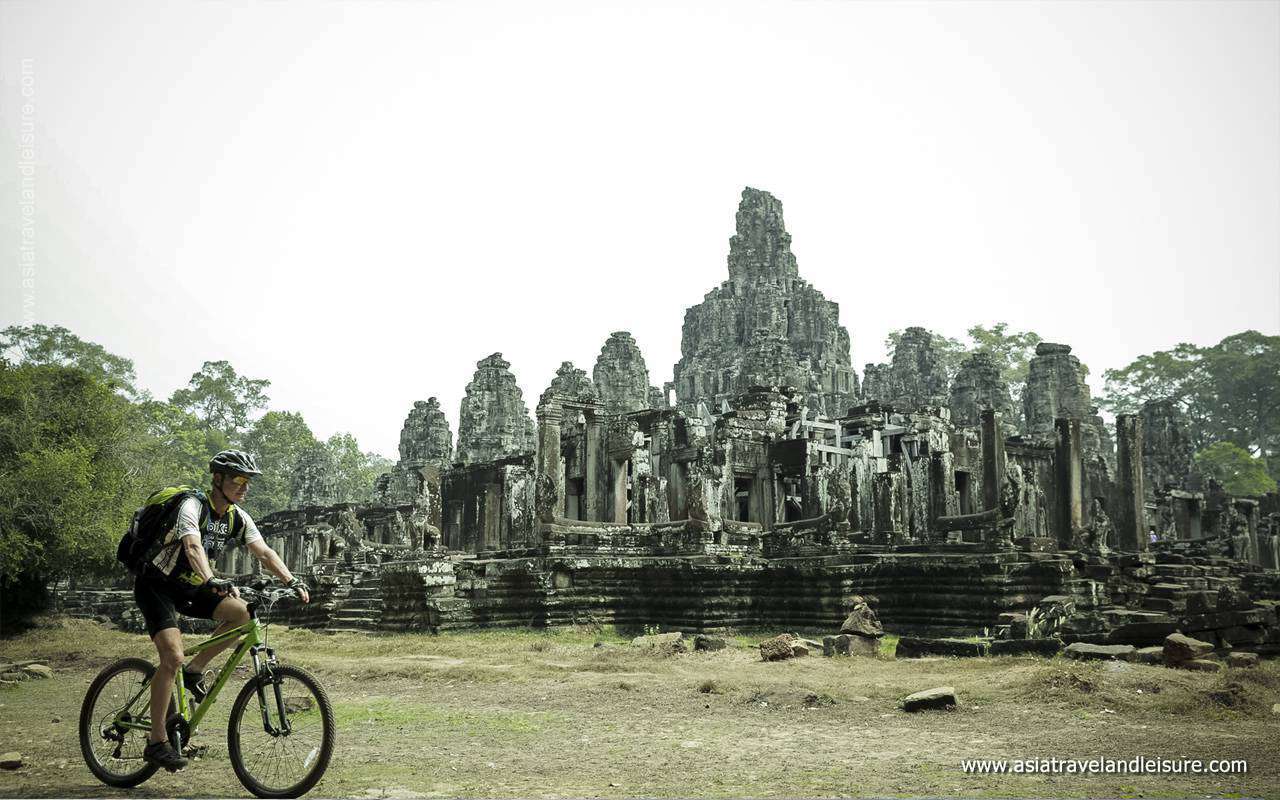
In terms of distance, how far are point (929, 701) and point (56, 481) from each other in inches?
701

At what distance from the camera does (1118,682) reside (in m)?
10.4

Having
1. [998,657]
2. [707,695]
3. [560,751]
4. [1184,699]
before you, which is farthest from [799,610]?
[560,751]

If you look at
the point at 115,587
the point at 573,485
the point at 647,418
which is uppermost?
the point at 647,418

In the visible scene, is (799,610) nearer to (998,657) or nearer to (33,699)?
(998,657)

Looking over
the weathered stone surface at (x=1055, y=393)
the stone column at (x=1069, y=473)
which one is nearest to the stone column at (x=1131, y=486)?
the stone column at (x=1069, y=473)

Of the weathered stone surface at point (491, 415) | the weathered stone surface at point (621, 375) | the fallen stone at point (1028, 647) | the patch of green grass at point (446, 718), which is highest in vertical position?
the weathered stone surface at point (621, 375)

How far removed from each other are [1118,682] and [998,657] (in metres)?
2.98

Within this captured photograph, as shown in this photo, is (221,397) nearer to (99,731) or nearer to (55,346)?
(55,346)

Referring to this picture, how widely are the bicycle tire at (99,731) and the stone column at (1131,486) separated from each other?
2550 cm

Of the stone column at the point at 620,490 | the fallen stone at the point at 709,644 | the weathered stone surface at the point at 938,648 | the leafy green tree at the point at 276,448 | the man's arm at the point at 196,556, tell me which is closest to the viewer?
the man's arm at the point at 196,556

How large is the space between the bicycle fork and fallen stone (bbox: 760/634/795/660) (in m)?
9.48

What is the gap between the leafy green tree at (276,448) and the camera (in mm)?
59469

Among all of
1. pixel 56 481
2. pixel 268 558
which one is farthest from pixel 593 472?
pixel 268 558

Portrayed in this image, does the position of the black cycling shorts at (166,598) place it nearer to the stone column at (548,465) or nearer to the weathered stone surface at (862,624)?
the weathered stone surface at (862,624)
